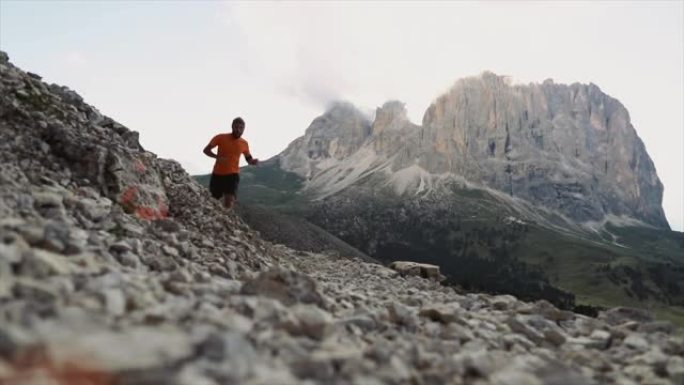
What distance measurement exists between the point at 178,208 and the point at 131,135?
4.52m

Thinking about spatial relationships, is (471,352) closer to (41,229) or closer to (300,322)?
(300,322)

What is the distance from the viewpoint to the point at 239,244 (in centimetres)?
1927

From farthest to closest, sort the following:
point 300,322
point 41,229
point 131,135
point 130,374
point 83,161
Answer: point 131,135, point 83,161, point 41,229, point 300,322, point 130,374

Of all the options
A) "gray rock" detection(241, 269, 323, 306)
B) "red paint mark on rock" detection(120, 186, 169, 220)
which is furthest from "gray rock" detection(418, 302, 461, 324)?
"red paint mark on rock" detection(120, 186, 169, 220)

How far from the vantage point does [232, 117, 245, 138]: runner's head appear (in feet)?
67.8

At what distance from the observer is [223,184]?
22.4 m

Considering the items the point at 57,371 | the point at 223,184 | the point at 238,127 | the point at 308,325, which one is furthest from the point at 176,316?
the point at 223,184

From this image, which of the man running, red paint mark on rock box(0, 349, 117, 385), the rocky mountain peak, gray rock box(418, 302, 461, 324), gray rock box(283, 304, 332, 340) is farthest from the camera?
the man running

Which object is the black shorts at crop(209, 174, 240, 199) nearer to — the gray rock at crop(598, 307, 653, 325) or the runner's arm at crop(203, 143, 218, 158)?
the runner's arm at crop(203, 143, 218, 158)

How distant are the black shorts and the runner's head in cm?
177

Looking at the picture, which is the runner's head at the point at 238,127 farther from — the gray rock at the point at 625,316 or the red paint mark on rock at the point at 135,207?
the gray rock at the point at 625,316

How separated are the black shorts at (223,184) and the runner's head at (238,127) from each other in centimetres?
177

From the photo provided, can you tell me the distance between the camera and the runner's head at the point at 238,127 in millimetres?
20656

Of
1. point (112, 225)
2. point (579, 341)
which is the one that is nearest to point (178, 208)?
point (112, 225)
